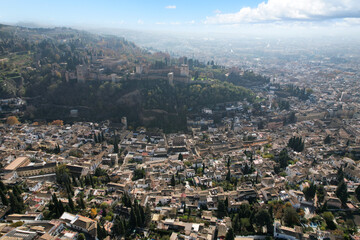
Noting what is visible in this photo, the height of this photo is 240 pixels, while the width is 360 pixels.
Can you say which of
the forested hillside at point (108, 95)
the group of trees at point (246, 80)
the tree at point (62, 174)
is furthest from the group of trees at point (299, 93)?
the tree at point (62, 174)

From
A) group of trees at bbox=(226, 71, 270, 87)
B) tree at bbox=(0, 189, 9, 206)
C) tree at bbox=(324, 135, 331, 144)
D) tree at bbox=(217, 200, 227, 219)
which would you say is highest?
Answer: group of trees at bbox=(226, 71, 270, 87)

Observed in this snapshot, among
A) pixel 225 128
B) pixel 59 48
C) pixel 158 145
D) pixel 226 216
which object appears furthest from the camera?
pixel 59 48

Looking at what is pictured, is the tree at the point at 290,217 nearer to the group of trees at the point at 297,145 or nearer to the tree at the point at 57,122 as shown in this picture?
the group of trees at the point at 297,145

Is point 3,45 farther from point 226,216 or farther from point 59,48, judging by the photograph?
point 226,216

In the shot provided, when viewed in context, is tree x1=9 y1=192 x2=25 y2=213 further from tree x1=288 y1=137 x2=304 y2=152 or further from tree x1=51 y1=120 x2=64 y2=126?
tree x1=288 y1=137 x2=304 y2=152

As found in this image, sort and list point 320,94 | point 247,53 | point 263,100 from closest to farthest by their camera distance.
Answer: point 263,100 < point 320,94 < point 247,53

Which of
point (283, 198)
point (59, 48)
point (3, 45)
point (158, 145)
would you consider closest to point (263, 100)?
point (158, 145)

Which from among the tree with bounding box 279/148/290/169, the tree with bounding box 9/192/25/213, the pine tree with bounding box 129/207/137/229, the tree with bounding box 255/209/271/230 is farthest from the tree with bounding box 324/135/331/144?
the tree with bounding box 9/192/25/213

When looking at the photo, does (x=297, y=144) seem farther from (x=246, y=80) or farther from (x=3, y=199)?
(x=246, y=80)
